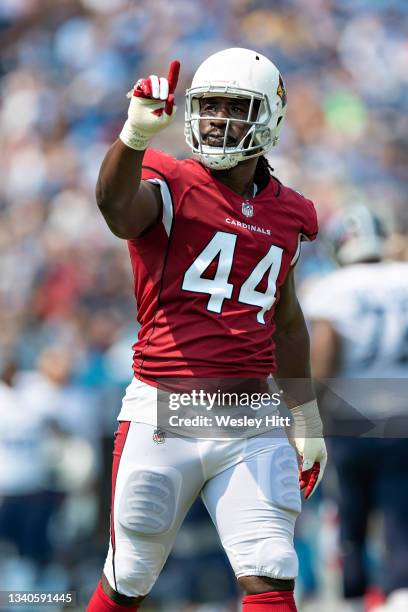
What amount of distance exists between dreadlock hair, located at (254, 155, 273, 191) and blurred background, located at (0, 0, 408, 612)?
2070 mm

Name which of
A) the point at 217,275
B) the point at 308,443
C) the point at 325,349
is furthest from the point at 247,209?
the point at 325,349

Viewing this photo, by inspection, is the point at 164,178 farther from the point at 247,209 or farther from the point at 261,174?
the point at 261,174

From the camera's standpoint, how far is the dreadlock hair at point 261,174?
3252 millimetres

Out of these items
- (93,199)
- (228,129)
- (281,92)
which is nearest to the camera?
(228,129)

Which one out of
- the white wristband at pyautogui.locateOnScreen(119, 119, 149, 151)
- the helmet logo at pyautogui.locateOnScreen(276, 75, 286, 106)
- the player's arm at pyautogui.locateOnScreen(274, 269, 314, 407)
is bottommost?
the player's arm at pyautogui.locateOnScreen(274, 269, 314, 407)

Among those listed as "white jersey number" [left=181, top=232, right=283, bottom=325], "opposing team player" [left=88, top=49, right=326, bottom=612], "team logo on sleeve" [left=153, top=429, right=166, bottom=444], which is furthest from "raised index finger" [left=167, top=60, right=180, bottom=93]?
"team logo on sleeve" [left=153, top=429, right=166, bottom=444]

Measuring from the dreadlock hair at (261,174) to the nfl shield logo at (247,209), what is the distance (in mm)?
142

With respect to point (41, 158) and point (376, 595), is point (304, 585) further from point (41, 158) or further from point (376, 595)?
point (41, 158)

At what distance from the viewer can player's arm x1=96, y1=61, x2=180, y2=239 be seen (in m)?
2.61

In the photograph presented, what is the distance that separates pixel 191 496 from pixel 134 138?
1.02m

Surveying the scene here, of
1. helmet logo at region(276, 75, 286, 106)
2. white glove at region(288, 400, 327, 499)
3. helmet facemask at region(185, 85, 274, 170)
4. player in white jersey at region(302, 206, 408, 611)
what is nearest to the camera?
helmet facemask at region(185, 85, 274, 170)

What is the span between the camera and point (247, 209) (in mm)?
3086

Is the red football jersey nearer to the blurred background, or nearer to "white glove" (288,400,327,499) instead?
"white glove" (288,400,327,499)

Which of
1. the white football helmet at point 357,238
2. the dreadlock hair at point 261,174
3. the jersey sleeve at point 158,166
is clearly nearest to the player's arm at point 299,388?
the dreadlock hair at point 261,174
